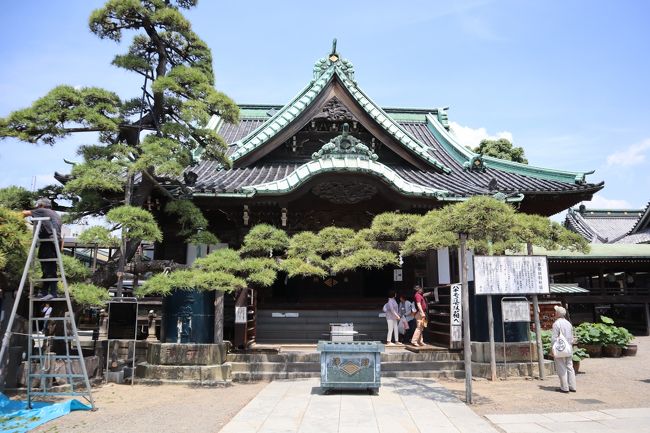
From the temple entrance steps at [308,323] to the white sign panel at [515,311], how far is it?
17.6ft

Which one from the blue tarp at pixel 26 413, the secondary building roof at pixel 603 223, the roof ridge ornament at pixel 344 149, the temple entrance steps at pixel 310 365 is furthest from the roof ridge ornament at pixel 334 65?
the secondary building roof at pixel 603 223

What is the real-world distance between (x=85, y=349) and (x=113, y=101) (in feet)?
22.6

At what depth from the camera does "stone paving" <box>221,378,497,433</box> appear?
297 inches

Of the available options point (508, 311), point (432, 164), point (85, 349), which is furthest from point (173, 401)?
point (432, 164)

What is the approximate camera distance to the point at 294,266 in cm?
1192

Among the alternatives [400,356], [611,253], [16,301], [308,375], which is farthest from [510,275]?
[611,253]

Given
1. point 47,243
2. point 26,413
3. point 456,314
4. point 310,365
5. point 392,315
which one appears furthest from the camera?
point 392,315

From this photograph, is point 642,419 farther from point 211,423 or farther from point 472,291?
point 211,423

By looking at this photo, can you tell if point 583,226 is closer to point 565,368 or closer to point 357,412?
point 565,368

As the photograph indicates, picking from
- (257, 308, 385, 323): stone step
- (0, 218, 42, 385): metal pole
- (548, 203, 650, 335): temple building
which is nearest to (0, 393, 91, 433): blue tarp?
(0, 218, 42, 385): metal pole

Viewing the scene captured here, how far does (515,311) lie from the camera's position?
12.3m

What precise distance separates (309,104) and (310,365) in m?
8.82

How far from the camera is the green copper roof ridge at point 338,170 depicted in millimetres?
13805

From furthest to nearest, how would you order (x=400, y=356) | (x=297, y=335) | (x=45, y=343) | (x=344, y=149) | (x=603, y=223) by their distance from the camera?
(x=603, y=223), (x=297, y=335), (x=344, y=149), (x=400, y=356), (x=45, y=343)
